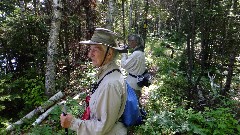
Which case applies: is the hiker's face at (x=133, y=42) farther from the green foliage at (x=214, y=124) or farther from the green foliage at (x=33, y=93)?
the green foliage at (x=33, y=93)

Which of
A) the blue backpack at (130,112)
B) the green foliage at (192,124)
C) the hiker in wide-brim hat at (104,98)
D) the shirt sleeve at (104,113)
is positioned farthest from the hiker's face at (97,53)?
the green foliage at (192,124)

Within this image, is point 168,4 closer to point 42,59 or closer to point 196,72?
point 196,72

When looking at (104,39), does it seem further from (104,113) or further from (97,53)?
(104,113)

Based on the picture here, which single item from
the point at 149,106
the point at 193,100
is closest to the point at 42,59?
the point at 149,106

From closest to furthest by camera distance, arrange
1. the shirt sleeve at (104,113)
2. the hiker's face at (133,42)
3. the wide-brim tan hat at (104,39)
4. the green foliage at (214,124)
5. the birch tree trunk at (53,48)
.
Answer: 1. the shirt sleeve at (104,113)
2. the wide-brim tan hat at (104,39)
3. the green foliage at (214,124)
4. the hiker's face at (133,42)
5. the birch tree trunk at (53,48)

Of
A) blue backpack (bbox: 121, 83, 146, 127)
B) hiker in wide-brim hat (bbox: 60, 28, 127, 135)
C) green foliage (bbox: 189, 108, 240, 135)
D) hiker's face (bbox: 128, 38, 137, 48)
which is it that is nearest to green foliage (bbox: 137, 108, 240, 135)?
green foliage (bbox: 189, 108, 240, 135)

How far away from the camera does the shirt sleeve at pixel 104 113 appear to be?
2.46 meters

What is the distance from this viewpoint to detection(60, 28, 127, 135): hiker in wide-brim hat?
247 centimetres

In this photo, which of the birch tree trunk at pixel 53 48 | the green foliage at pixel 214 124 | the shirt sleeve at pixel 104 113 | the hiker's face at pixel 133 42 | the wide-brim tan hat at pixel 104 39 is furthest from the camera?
the birch tree trunk at pixel 53 48

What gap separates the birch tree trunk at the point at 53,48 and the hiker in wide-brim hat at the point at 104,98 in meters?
7.04

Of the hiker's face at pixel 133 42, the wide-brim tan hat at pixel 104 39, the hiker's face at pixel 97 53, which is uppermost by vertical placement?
the wide-brim tan hat at pixel 104 39

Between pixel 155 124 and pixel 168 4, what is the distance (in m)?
35.5

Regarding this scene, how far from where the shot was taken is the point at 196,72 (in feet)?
41.0

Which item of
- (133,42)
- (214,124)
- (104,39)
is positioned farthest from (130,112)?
(214,124)
